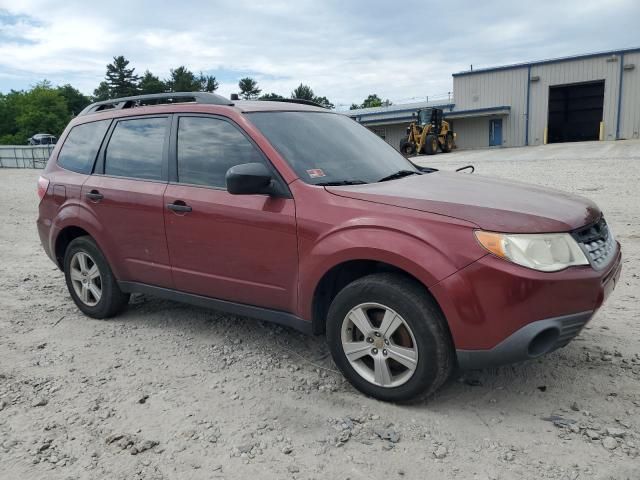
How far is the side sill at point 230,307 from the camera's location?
11.6ft

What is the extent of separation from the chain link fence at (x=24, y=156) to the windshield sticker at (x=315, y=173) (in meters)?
35.4

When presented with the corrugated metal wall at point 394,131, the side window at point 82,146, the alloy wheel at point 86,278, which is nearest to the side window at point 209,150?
the side window at point 82,146

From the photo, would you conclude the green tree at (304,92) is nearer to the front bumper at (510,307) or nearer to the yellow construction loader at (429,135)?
the yellow construction loader at (429,135)

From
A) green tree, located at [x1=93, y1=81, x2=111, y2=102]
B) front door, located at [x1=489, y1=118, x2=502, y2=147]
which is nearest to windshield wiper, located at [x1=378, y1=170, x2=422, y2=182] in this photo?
front door, located at [x1=489, y1=118, x2=502, y2=147]

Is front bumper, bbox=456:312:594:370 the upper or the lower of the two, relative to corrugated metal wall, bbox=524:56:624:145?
lower

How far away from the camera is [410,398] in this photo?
3090 mm

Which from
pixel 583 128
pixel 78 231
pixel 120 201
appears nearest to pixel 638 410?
pixel 120 201

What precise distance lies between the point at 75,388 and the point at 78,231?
5.89 ft

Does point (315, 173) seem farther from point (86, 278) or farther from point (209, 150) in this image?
point (86, 278)

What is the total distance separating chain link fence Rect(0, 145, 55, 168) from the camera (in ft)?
116

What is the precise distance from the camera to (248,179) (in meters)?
3.29

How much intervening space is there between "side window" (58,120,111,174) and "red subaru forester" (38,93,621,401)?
0.02 metres

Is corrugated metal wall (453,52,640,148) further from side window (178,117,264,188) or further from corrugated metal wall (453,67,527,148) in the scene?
side window (178,117,264,188)

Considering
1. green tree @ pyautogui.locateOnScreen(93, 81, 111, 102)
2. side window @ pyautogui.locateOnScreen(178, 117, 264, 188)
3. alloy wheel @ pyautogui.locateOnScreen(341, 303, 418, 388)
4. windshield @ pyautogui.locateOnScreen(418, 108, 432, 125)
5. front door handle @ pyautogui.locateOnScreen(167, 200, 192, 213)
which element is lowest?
alloy wheel @ pyautogui.locateOnScreen(341, 303, 418, 388)
